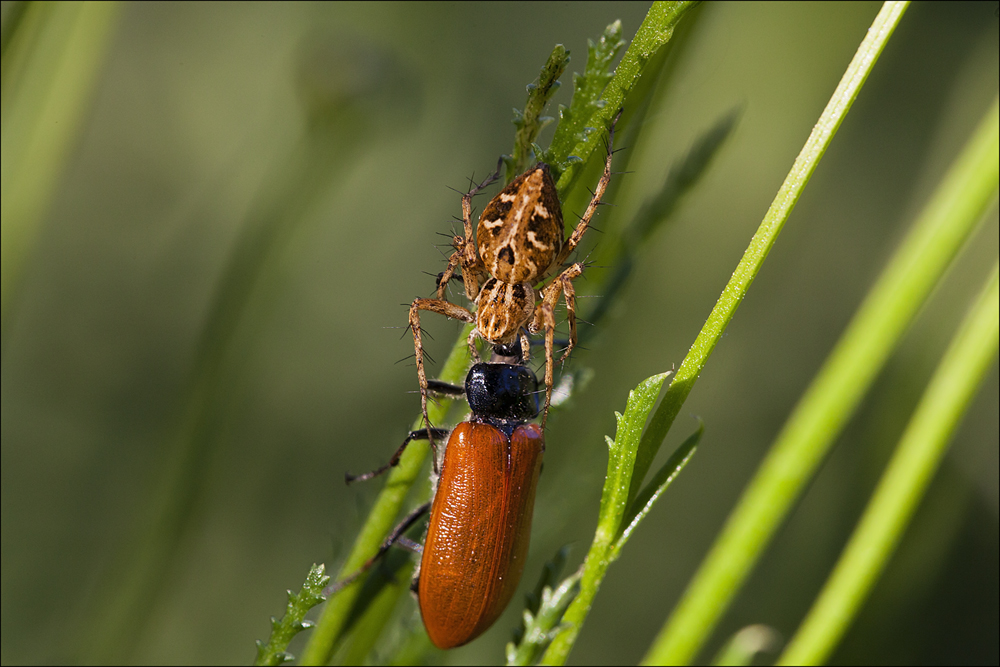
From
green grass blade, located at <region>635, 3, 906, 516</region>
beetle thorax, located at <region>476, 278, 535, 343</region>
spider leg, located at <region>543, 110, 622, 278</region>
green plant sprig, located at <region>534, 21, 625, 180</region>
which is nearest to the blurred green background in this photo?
spider leg, located at <region>543, 110, 622, 278</region>

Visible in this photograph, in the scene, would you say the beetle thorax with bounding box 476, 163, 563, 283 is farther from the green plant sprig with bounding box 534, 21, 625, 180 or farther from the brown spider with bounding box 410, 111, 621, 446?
the green plant sprig with bounding box 534, 21, 625, 180

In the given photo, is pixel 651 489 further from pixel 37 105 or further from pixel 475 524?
pixel 37 105

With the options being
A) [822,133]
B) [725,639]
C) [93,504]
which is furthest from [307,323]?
[822,133]

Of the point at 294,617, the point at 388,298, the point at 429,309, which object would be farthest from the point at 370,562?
the point at 388,298

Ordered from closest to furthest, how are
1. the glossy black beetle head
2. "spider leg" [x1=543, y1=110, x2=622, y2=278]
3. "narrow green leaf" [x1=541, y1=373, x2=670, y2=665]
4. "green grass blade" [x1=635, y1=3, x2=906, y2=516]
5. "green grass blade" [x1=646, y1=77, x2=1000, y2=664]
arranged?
"green grass blade" [x1=635, y1=3, x2=906, y2=516] → "narrow green leaf" [x1=541, y1=373, x2=670, y2=665] → "green grass blade" [x1=646, y1=77, x2=1000, y2=664] → "spider leg" [x1=543, y1=110, x2=622, y2=278] → the glossy black beetle head

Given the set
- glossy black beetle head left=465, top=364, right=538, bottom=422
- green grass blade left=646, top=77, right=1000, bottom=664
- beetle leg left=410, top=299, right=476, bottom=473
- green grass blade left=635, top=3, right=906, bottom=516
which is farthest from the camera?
glossy black beetle head left=465, top=364, right=538, bottom=422

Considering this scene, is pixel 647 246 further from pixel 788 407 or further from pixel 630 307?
pixel 788 407

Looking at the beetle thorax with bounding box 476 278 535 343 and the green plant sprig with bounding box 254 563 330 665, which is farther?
the beetle thorax with bounding box 476 278 535 343
